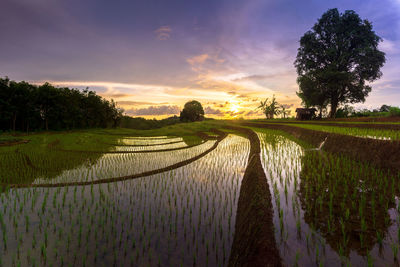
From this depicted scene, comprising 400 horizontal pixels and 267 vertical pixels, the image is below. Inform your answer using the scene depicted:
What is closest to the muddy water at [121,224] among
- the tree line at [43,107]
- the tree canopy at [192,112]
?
the tree line at [43,107]

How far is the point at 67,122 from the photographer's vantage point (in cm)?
3428

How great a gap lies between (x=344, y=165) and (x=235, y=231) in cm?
568

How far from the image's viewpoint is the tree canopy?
2675 inches

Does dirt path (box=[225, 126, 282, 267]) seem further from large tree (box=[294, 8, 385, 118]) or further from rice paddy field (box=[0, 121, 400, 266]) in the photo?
large tree (box=[294, 8, 385, 118])

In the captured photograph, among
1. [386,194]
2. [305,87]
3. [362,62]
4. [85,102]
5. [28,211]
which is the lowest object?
[28,211]

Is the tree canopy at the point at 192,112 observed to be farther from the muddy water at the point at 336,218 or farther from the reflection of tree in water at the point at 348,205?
the muddy water at the point at 336,218

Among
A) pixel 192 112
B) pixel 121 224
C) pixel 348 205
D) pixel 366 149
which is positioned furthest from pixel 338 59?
pixel 192 112

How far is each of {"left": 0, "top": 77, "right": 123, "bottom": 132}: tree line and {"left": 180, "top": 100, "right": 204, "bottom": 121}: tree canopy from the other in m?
31.8

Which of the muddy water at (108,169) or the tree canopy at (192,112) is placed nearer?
the muddy water at (108,169)

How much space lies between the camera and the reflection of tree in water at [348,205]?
292cm

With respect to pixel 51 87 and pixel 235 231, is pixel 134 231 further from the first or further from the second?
pixel 51 87

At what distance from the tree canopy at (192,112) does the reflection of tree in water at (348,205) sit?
62302mm

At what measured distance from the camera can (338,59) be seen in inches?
1012

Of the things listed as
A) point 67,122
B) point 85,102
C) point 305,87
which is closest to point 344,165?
point 305,87
